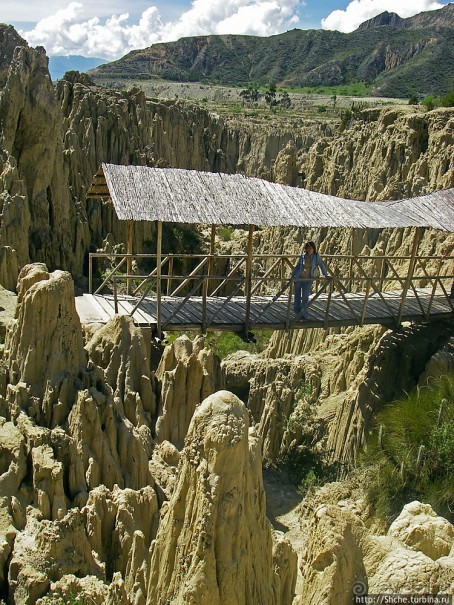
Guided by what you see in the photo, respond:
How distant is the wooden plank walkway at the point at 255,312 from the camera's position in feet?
35.2

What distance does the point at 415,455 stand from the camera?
9188 millimetres

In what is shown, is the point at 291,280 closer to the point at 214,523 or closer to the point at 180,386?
the point at 180,386

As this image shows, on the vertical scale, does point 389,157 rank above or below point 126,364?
above

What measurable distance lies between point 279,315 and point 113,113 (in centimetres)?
2570

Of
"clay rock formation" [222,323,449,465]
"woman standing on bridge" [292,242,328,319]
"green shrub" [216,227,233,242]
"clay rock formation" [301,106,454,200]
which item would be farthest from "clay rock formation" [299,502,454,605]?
"green shrub" [216,227,233,242]

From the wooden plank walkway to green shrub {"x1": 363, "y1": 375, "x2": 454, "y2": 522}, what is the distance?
2199 millimetres

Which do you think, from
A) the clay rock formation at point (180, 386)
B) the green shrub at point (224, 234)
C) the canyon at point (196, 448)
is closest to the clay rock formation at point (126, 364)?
the canyon at point (196, 448)

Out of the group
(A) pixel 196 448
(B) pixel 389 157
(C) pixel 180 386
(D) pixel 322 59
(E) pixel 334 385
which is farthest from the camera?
(D) pixel 322 59

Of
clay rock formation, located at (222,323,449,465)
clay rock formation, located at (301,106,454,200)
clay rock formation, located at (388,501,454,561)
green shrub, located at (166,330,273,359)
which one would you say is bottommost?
green shrub, located at (166,330,273,359)

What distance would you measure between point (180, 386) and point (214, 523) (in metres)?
5.12

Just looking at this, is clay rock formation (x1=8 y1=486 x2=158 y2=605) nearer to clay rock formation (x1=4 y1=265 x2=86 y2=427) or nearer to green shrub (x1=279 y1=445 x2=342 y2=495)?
clay rock formation (x1=4 y1=265 x2=86 y2=427)

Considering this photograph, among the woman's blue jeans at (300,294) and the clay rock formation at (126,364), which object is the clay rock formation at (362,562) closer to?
the clay rock formation at (126,364)

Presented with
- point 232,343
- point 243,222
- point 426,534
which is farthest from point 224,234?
point 426,534

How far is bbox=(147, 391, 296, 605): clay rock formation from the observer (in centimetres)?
443
